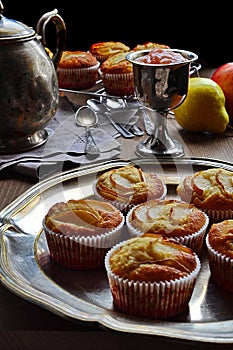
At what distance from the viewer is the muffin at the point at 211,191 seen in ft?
3.41

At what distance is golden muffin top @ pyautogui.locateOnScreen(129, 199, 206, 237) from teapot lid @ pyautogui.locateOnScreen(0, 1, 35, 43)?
1.78ft

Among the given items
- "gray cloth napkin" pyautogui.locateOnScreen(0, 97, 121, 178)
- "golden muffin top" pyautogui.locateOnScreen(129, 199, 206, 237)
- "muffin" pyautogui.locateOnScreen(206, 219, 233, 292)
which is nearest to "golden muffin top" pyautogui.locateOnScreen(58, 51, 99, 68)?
"gray cloth napkin" pyautogui.locateOnScreen(0, 97, 121, 178)

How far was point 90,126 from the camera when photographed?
1.51 metres

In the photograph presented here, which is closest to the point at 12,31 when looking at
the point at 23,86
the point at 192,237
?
the point at 23,86

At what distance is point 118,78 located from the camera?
176cm

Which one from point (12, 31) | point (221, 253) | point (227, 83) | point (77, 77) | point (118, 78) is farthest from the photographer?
point (77, 77)

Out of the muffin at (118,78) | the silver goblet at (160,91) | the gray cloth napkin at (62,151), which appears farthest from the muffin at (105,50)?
the silver goblet at (160,91)

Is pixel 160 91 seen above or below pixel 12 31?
below

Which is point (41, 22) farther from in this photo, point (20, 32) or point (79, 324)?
point (79, 324)

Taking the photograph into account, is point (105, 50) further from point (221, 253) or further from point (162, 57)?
point (221, 253)

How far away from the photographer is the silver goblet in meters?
1.34

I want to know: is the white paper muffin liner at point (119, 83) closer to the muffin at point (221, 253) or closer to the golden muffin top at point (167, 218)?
the golden muffin top at point (167, 218)

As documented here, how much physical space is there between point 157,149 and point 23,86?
36 centimetres

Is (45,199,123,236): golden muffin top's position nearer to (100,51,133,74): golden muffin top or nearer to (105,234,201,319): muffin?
(105,234,201,319): muffin
